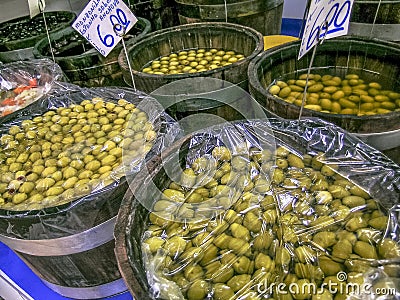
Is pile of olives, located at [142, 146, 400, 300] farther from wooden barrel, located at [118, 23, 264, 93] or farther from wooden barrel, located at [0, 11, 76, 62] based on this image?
wooden barrel, located at [0, 11, 76, 62]

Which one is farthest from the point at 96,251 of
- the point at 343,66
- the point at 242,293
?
the point at 343,66

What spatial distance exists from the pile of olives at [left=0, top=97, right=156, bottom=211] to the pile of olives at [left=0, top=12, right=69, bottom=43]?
4.75 feet

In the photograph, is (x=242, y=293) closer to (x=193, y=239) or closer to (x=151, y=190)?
(x=193, y=239)

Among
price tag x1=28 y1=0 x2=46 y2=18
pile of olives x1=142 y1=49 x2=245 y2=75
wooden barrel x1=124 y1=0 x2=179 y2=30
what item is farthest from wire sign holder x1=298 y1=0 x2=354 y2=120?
wooden barrel x1=124 y1=0 x2=179 y2=30

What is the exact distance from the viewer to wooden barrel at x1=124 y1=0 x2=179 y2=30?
9.98ft

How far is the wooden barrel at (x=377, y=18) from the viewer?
67.5 inches

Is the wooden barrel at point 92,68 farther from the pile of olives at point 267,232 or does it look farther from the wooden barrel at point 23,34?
the pile of olives at point 267,232

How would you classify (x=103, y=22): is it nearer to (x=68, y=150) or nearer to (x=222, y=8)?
(x=68, y=150)

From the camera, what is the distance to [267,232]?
958 millimetres

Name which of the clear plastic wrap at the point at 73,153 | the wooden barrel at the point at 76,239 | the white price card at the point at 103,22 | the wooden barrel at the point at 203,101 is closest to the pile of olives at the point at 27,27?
the clear plastic wrap at the point at 73,153

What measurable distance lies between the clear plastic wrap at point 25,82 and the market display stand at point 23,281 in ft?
2.52

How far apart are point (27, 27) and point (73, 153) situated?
7.05ft

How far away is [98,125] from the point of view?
1540 millimetres

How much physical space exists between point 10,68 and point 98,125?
1.06 meters
